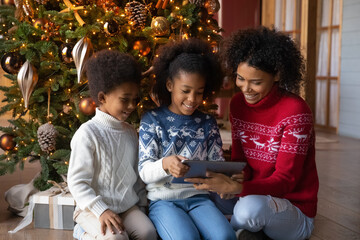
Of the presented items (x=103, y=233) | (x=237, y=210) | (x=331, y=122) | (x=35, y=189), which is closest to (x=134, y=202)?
(x=103, y=233)

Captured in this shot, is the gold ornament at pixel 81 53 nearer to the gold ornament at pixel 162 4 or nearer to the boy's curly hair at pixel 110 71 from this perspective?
the boy's curly hair at pixel 110 71

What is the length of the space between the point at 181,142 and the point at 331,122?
4397 millimetres

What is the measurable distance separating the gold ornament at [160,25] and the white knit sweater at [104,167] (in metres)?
0.54

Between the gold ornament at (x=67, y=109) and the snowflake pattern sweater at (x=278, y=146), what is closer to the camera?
the snowflake pattern sweater at (x=278, y=146)

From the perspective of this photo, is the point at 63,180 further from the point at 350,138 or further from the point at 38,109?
the point at 350,138

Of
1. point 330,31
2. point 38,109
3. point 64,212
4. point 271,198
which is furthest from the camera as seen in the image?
point 330,31

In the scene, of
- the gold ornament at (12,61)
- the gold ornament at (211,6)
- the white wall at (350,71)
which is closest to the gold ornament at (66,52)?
the gold ornament at (12,61)

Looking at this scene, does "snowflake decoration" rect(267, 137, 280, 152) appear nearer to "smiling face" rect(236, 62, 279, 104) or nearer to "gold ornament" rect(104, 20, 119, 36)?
"smiling face" rect(236, 62, 279, 104)

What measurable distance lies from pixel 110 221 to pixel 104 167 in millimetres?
210

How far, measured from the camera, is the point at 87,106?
208cm

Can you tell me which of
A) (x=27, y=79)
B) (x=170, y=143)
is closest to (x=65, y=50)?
(x=27, y=79)

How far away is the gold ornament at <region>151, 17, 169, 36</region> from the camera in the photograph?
2.10 m

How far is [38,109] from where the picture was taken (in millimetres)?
2330

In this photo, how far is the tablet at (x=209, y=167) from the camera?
1.47 metres
